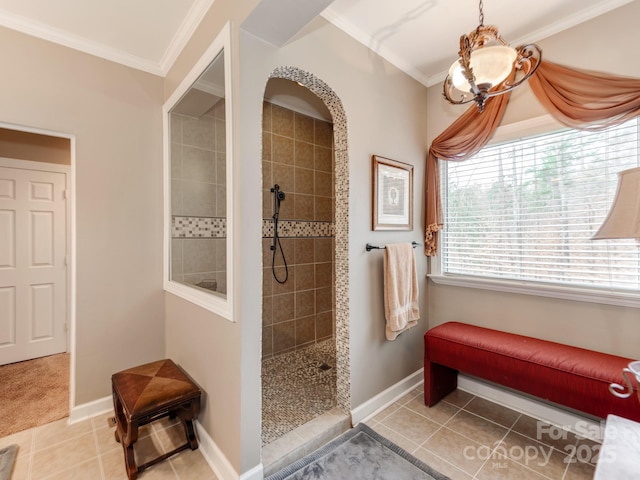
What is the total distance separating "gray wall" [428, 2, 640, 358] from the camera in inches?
70.3

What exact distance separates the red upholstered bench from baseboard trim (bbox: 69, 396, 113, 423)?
Answer: 244 centimetres

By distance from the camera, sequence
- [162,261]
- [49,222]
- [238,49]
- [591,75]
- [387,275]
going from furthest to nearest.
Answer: [49,222], [162,261], [387,275], [591,75], [238,49]

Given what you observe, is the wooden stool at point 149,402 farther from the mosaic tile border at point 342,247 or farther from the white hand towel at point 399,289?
the white hand towel at point 399,289

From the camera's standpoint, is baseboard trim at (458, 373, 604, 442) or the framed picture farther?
the framed picture

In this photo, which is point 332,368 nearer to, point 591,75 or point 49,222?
point 591,75

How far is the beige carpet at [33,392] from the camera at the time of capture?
2.13 metres

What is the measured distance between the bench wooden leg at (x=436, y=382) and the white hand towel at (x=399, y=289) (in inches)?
13.9

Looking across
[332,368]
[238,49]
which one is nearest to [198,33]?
[238,49]

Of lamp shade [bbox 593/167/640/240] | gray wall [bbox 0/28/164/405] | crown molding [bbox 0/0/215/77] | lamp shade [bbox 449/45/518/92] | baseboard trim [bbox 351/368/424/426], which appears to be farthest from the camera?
baseboard trim [bbox 351/368/424/426]

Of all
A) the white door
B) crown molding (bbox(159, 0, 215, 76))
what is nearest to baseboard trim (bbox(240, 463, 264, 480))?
crown molding (bbox(159, 0, 215, 76))

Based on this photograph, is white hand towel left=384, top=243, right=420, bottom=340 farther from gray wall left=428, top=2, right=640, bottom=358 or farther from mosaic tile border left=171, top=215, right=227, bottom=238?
mosaic tile border left=171, top=215, right=227, bottom=238

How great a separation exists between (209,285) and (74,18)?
1901 millimetres

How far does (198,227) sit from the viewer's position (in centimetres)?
210

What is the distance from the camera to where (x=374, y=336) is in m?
2.22
